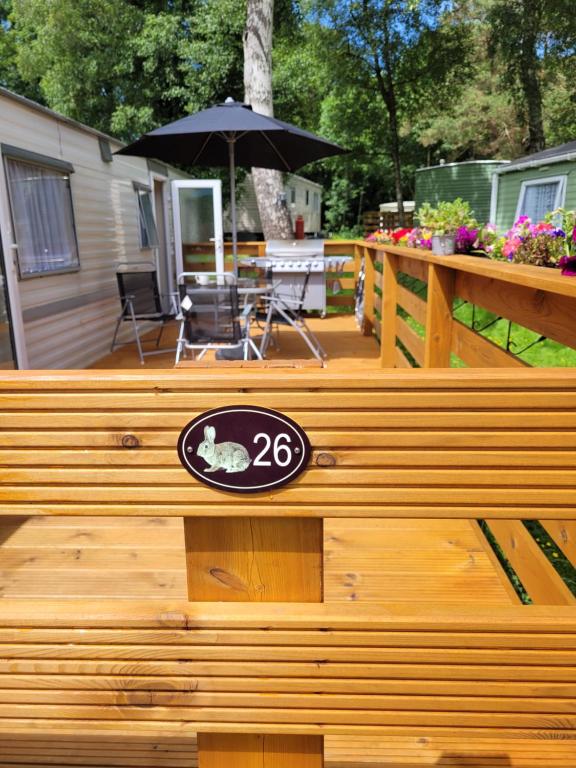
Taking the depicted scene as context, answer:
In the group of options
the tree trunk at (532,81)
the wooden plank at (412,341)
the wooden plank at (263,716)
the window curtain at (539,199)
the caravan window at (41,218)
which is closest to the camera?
the wooden plank at (263,716)

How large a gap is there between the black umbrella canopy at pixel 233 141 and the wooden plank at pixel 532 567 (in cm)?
372

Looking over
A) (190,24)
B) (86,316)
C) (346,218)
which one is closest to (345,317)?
(86,316)

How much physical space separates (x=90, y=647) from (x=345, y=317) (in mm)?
8062

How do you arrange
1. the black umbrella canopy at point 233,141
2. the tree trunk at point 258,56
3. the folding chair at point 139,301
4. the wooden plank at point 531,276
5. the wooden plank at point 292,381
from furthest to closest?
the tree trunk at point 258,56
the folding chair at point 139,301
the black umbrella canopy at point 233,141
the wooden plank at point 531,276
the wooden plank at point 292,381

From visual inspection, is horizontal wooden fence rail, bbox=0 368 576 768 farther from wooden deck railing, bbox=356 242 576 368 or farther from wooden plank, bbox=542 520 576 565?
wooden plank, bbox=542 520 576 565

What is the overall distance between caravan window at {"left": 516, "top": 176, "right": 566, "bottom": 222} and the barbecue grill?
5228mm

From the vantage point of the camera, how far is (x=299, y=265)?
747cm

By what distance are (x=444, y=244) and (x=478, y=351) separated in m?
0.75

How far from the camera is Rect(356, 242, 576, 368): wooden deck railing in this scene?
5.18ft

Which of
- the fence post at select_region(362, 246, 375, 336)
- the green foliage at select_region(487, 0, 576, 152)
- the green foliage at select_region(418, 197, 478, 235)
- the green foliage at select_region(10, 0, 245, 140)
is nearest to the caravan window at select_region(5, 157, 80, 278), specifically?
the fence post at select_region(362, 246, 375, 336)

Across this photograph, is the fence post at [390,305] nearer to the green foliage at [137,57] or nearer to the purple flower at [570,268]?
the purple flower at [570,268]

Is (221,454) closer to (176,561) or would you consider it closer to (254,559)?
(254,559)

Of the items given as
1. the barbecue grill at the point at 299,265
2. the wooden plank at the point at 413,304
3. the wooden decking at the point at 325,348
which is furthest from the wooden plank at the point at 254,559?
the barbecue grill at the point at 299,265

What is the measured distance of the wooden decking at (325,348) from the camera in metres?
5.91
